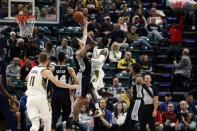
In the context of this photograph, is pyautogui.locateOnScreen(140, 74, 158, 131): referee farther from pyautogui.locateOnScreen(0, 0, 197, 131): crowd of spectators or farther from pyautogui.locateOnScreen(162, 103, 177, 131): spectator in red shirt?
pyautogui.locateOnScreen(162, 103, 177, 131): spectator in red shirt

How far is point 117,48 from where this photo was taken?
864 inches

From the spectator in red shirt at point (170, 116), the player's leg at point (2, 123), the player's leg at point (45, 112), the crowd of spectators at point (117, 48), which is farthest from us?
the spectator in red shirt at point (170, 116)

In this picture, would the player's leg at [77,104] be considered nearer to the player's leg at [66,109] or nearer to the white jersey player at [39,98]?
the player's leg at [66,109]

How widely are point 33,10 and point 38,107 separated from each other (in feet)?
22.0

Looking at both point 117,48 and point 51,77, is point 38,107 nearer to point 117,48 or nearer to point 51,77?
point 51,77

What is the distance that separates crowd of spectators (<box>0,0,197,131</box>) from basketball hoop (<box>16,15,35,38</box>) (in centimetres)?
63

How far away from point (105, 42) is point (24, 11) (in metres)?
3.49

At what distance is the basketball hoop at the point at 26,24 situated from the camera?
19969 mm

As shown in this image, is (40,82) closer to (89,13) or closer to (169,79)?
(169,79)

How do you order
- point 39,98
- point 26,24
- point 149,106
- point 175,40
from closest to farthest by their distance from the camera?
point 39,98 < point 149,106 < point 26,24 < point 175,40

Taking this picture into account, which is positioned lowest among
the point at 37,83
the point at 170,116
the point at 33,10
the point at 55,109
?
the point at 170,116

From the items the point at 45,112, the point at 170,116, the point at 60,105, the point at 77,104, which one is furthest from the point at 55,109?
the point at 170,116

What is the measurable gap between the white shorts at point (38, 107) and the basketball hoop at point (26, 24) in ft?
20.4

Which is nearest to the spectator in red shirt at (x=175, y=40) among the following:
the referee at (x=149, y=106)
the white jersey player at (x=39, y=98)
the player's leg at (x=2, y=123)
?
the referee at (x=149, y=106)
